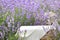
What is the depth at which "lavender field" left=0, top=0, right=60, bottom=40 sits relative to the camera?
1.63m

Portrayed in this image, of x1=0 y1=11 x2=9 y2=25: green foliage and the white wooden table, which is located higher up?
x1=0 y1=11 x2=9 y2=25: green foliage

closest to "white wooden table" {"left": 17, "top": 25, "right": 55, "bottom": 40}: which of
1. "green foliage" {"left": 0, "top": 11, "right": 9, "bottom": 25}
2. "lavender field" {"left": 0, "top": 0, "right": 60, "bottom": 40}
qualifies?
"lavender field" {"left": 0, "top": 0, "right": 60, "bottom": 40}

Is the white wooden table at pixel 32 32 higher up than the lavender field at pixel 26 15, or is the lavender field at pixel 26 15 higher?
the lavender field at pixel 26 15

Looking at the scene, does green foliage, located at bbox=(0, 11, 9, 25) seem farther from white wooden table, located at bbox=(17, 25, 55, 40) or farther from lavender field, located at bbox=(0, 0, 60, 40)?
white wooden table, located at bbox=(17, 25, 55, 40)

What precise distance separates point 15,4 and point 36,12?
260mm

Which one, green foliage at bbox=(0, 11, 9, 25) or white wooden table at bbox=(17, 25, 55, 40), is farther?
green foliage at bbox=(0, 11, 9, 25)

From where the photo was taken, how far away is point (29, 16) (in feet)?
5.96

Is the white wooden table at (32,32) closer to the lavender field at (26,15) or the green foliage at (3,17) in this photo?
the lavender field at (26,15)

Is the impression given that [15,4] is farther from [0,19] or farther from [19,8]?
[0,19]

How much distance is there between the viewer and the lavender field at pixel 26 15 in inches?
64.3

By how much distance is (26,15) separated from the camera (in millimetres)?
1819

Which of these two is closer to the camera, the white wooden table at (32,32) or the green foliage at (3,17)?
the white wooden table at (32,32)

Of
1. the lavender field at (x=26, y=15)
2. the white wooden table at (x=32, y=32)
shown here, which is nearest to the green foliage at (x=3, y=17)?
the lavender field at (x=26, y=15)

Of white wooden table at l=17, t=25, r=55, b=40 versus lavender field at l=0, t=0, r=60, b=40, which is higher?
lavender field at l=0, t=0, r=60, b=40
